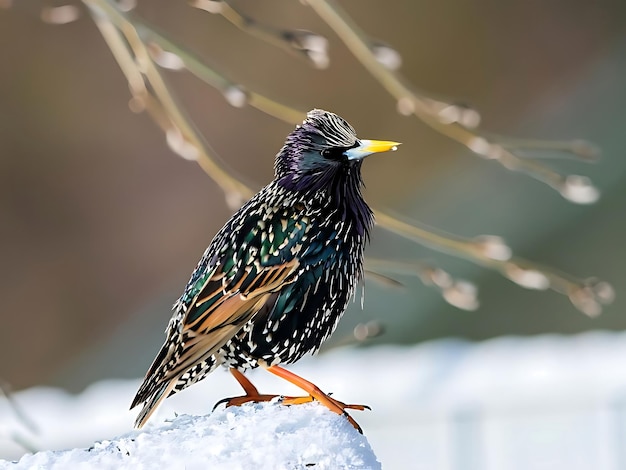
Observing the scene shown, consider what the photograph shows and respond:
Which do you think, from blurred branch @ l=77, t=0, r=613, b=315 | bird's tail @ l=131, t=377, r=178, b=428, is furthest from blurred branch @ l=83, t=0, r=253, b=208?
bird's tail @ l=131, t=377, r=178, b=428

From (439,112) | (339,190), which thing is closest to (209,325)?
(339,190)

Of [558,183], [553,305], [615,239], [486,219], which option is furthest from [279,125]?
[558,183]

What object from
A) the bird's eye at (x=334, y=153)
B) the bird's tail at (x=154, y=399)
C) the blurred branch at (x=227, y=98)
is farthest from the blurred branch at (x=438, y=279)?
the bird's tail at (x=154, y=399)

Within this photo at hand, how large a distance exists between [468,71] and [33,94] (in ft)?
4.31

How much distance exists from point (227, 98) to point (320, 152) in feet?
0.32

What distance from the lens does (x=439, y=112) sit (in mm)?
874

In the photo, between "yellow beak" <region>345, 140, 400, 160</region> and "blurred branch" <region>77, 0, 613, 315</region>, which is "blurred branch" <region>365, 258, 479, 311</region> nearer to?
"blurred branch" <region>77, 0, 613, 315</region>

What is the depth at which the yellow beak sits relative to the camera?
707 mm

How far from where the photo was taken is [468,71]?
2.92 meters

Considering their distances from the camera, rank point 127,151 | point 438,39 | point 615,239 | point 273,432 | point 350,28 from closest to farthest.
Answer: point 273,432
point 350,28
point 127,151
point 438,39
point 615,239

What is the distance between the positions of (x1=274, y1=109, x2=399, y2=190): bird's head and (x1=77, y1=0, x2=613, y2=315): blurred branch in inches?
1.0

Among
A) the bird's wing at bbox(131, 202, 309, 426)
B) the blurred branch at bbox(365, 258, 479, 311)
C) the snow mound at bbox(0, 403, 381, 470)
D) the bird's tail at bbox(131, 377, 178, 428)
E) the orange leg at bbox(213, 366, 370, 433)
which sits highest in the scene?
the blurred branch at bbox(365, 258, 479, 311)

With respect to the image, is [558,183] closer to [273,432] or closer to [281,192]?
[281,192]

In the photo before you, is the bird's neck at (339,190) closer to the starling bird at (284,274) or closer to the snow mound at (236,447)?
the starling bird at (284,274)
